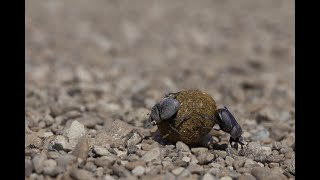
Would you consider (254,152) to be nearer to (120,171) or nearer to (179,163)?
(179,163)

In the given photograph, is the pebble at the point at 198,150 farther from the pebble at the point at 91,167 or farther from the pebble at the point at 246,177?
the pebble at the point at 91,167

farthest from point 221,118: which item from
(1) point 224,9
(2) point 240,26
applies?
(1) point 224,9

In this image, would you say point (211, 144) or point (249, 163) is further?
point (211, 144)

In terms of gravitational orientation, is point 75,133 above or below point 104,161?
above

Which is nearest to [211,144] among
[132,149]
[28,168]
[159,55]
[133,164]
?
[132,149]

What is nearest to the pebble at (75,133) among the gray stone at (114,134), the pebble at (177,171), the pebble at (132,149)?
the gray stone at (114,134)

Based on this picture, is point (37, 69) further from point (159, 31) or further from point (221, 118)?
point (221, 118)
